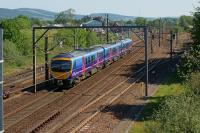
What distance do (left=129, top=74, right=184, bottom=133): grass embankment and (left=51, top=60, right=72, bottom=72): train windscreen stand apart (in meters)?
7.76

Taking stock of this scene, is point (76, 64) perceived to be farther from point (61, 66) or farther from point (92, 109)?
point (92, 109)

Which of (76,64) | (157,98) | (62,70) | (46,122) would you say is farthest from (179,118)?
(76,64)

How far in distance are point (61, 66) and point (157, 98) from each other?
9.05m

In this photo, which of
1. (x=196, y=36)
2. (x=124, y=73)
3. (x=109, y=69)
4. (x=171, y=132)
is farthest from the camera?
(x=109, y=69)

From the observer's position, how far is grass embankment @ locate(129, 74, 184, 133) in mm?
23203

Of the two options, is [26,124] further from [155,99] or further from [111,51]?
[111,51]

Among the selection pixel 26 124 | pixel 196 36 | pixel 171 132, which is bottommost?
pixel 26 124

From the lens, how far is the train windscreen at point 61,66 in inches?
1448

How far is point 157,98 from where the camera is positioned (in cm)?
3256

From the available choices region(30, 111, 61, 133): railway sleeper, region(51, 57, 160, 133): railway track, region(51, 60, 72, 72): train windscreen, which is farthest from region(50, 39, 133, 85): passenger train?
region(30, 111, 61, 133): railway sleeper

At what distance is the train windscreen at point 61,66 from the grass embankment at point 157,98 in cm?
776

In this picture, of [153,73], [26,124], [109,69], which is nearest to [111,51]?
[109,69]

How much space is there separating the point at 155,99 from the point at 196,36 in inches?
406

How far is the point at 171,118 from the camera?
14.6 metres
